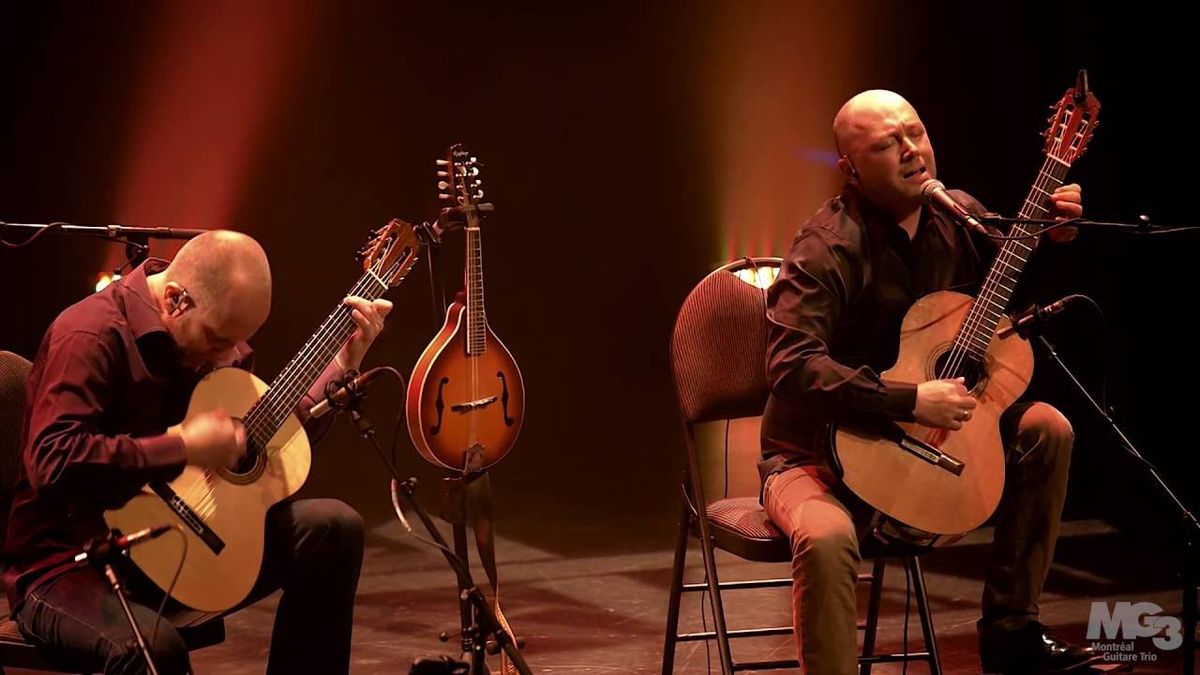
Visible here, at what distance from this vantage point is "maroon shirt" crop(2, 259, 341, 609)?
2.81 meters

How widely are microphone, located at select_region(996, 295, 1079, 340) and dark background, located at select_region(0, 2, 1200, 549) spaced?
8.12 ft

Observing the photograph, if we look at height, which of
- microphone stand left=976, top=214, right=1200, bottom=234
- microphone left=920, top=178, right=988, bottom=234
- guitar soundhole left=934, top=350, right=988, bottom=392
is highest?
microphone left=920, top=178, right=988, bottom=234

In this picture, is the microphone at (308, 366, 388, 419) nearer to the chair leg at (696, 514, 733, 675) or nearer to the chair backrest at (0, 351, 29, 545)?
the chair backrest at (0, 351, 29, 545)

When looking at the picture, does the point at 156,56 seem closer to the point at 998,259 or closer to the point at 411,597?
the point at 411,597

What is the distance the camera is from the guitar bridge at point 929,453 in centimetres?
328

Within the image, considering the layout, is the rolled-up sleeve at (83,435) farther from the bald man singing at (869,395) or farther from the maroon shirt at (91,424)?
the bald man singing at (869,395)

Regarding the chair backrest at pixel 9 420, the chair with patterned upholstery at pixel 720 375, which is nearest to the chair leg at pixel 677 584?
the chair with patterned upholstery at pixel 720 375

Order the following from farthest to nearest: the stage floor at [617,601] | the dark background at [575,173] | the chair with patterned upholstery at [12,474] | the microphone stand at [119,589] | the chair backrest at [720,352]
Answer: the dark background at [575,173], the stage floor at [617,601], the chair backrest at [720,352], the chair with patterned upholstery at [12,474], the microphone stand at [119,589]

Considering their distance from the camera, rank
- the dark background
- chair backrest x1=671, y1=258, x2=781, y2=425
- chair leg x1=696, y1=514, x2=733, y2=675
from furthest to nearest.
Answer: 1. the dark background
2. chair backrest x1=671, y1=258, x2=781, y2=425
3. chair leg x1=696, y1=514, x2=733, y2=675

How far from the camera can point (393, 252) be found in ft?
11.8

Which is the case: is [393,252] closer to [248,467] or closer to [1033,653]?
[248,467]

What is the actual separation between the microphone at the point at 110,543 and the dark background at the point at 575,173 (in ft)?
11.1

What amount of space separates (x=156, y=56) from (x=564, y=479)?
2.82m

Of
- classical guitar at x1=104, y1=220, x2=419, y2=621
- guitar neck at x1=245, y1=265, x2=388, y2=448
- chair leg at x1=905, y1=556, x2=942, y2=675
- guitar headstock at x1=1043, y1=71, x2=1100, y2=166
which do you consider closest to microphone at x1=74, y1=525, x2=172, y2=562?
classical guitar at x1=104, y1=220, x2=419, y2=621
